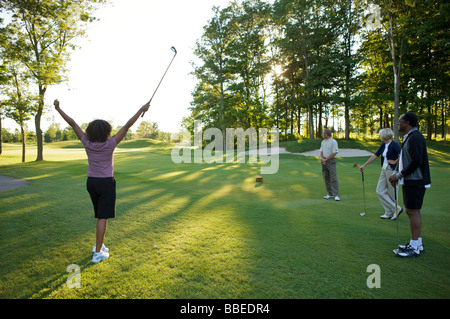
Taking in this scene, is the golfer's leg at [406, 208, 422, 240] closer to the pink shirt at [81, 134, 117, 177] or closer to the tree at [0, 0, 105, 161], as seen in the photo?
the pink shirt at [81, 134, 117, 177]

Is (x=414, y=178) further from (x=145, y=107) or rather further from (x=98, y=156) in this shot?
(x=98, y=156)

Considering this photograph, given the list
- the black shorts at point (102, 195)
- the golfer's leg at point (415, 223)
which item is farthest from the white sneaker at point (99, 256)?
the golfer's leg at point (415, 223)

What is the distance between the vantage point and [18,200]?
7785 millimetres

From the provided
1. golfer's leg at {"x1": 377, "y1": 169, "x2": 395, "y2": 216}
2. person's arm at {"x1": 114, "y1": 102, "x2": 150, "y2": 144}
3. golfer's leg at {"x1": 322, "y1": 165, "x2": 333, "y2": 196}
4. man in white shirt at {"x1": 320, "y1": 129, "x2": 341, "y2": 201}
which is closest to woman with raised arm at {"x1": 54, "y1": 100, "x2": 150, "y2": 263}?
person's arm at {"x1": 114, "y1": 102, "x2": 150, "y2": 144}

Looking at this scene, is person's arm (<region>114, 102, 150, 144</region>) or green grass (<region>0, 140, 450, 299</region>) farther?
person's arm (<region>114, 102, 150, 144</region>)

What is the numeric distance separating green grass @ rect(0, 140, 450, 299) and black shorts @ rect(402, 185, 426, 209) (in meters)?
0.85

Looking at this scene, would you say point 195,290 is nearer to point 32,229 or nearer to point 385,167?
point 32,229

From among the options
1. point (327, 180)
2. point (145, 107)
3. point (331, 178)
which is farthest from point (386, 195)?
point (145, 107)

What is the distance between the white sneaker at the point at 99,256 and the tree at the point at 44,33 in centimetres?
2313

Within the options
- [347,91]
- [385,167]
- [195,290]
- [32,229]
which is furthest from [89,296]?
[347,91]

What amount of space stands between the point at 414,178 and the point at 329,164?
4.38 metres

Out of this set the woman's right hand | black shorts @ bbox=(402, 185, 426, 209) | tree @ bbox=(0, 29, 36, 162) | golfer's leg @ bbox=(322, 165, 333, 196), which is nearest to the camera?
black shorts @ bbox=(402, 185, 426, 209)

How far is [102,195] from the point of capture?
3.91 meters

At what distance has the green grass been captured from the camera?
308 centimetres
